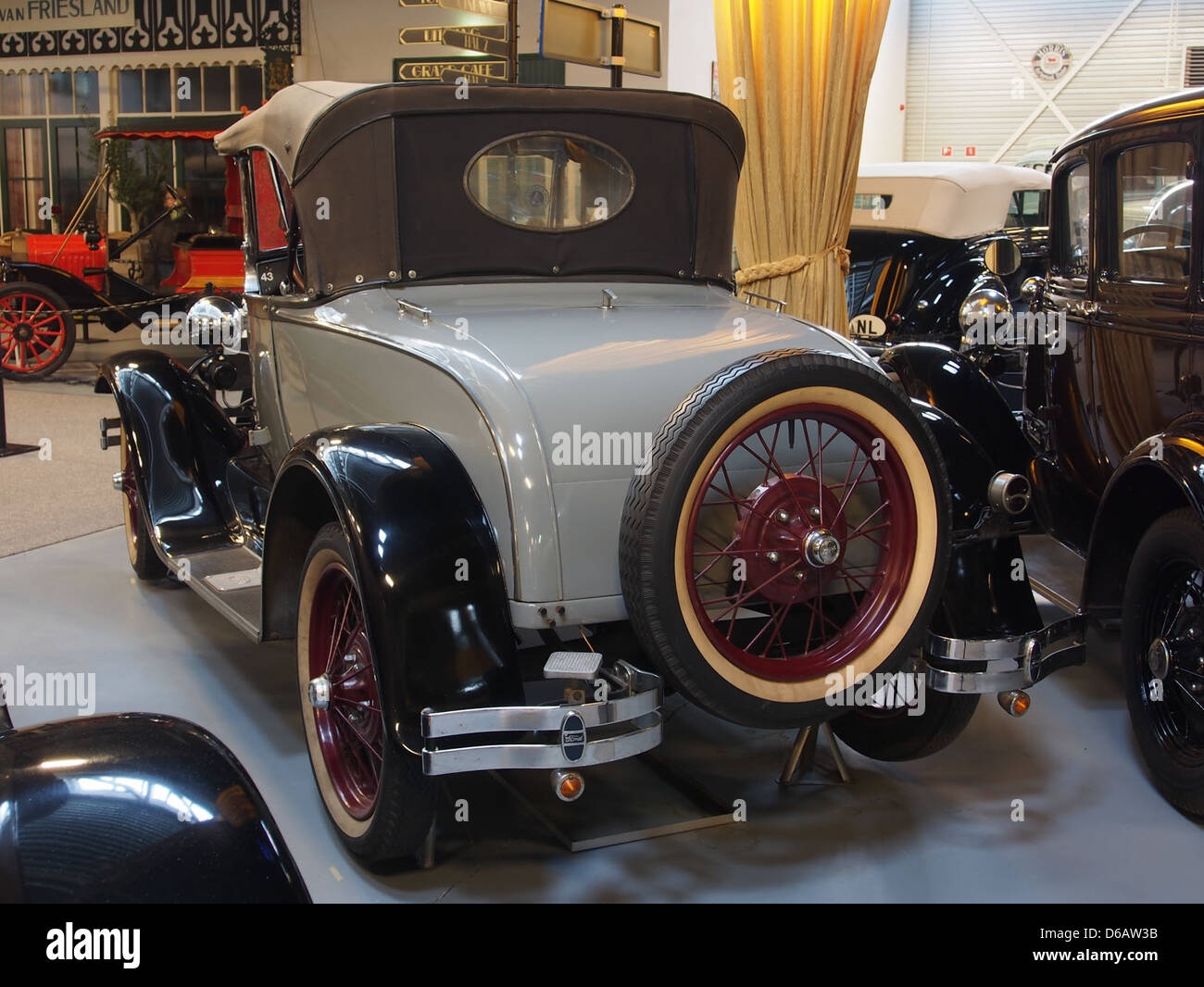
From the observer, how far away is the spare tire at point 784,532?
91.6 inches

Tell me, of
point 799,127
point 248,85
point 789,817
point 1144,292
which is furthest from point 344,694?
point 248,85

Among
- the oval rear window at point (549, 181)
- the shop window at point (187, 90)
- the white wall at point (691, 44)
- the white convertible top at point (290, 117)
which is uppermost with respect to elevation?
the shop window at point (187, 90)

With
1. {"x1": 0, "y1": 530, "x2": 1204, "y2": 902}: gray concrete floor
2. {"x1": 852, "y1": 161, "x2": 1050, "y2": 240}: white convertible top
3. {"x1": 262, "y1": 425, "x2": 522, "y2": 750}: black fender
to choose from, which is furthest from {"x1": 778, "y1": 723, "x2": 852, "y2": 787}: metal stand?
{"x1": 852, "y1": 161, "x2": 1050, "y2": 240}: white convertible top

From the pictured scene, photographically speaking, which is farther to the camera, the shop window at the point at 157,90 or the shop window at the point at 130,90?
the shop window at the point at 130,90

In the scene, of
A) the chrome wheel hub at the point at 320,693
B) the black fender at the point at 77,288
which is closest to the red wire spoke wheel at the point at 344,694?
the chrome wheel hub at the point at 320,693

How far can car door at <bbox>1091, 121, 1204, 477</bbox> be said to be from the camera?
3373mm

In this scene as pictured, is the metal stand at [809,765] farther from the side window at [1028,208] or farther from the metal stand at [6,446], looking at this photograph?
the side window at [1028,208]

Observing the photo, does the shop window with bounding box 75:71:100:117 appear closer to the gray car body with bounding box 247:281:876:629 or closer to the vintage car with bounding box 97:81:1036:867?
the vintage car with bounding box 97:81:1036:867

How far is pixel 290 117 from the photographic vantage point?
3.56 m

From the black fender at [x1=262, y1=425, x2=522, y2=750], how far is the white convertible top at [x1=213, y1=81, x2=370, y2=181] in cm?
133

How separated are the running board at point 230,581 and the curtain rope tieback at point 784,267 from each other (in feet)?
7.64

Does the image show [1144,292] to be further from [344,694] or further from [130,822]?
[130,822]

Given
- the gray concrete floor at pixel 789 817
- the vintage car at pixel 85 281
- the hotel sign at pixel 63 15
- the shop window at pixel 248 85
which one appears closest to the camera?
the gray concrete floor at pixel 789 817

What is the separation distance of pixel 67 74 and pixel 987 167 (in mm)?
12393
